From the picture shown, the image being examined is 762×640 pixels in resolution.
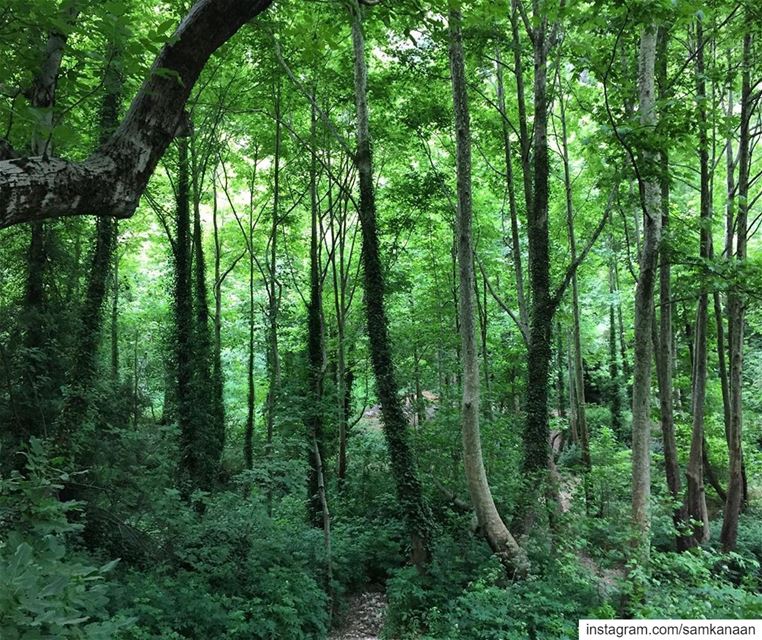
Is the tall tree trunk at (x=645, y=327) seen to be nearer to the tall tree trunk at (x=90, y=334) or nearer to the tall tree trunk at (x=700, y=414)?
the tall tree trunk at (x=700, y=414)

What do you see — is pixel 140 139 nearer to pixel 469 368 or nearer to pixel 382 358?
pixel 469 368

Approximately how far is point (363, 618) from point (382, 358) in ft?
13.6

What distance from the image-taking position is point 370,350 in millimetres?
8633

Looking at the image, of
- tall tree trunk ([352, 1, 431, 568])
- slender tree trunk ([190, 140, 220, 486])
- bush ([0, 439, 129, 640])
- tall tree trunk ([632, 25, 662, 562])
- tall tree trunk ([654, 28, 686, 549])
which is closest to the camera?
bush ([0, 439, 129, 640])

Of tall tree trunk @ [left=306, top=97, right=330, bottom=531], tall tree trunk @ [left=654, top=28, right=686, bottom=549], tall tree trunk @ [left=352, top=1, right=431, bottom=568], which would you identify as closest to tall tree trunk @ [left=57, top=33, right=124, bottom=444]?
tall tree trunk @ [left=306, top=97, right=330, bottom=531]

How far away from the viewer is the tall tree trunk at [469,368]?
7039 millimetres

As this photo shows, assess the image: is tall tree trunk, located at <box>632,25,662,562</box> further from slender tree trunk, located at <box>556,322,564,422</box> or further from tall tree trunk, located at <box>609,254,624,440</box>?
tall tree trunk, located at <box>609,254,624,440</box>

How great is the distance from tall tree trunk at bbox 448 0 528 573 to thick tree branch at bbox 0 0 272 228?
5.00m

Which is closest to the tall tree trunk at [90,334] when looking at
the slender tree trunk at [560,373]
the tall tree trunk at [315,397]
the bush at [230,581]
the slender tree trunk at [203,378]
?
the bush at [230,581]

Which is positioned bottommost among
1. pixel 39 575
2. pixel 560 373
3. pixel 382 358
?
pixel 39 575

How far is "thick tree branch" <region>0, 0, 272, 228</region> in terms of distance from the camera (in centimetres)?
204

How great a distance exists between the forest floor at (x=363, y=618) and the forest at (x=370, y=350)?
51mm

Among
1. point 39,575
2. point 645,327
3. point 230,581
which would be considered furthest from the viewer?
point 230,581

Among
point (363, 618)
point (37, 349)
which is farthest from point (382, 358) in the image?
point (37, 349)
